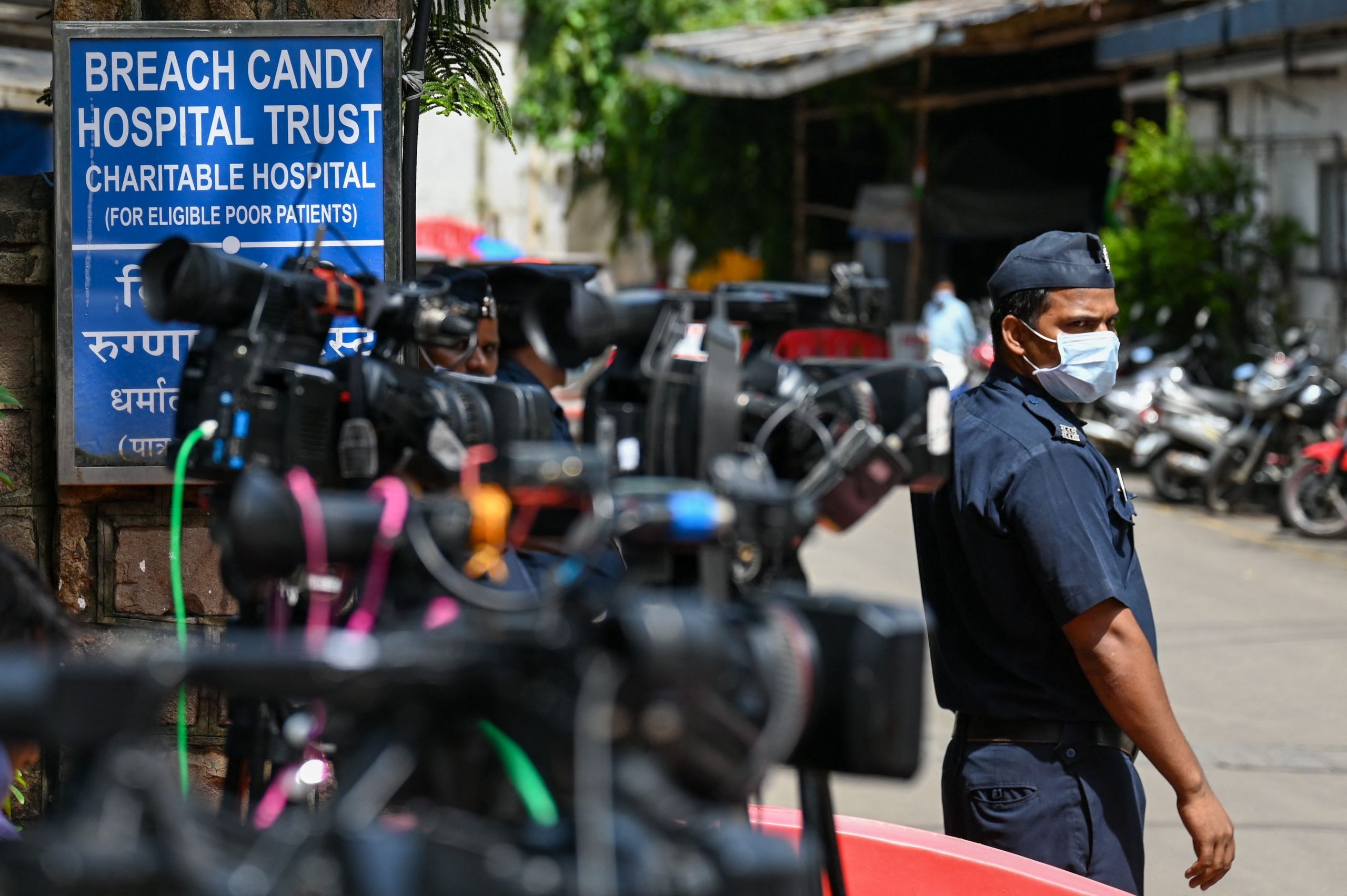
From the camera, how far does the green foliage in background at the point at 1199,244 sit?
1395cm

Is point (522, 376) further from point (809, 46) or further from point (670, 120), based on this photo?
point (670, 120)

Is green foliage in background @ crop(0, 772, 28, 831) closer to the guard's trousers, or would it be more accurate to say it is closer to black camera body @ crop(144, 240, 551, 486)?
black camera body @ crop(144, 240, 551, 486)

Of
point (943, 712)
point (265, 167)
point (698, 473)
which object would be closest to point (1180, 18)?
point (943, 712)

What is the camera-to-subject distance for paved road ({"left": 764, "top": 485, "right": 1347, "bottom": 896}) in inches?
213

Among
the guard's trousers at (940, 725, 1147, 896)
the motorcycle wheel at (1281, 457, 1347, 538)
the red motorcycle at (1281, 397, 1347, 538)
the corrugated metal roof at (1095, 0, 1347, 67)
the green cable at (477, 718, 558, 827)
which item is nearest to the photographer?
the green cable at (477, 718, 558, 827)

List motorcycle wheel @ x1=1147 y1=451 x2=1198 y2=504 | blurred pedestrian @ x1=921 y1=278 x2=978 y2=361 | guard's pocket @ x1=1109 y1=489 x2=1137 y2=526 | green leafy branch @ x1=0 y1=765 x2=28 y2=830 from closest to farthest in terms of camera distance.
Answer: guard's pocket @ x1=1109 y1=489 x2=1137 y2=526, green leafy branch @ x1=0 y1=765 x2=28 y2=830, motorcycle wheel @ x1=1147 y1=451 x2=1198 y2=504, blurred pedestrian @ x1=921 y1=278 x2=978 y2=361

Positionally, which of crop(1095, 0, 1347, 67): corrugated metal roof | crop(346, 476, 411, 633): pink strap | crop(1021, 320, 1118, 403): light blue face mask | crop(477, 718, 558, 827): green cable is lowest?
crop(477, 718, 558, 827): green cable

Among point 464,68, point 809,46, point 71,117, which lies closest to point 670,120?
point 809,46

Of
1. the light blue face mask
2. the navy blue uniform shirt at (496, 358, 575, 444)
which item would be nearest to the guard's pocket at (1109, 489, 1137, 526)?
the light blue face mask

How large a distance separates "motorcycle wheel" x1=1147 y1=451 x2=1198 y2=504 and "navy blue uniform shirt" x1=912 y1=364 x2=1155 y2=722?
9848 millimetres

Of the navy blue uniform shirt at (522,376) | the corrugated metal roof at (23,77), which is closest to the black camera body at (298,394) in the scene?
the navy blue uniform shirt at (522,376)

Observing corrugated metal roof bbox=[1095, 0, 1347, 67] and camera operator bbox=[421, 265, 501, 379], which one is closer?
camera operator bbox=[421, 265, 501, 379]

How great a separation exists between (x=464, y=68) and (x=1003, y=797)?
2205 mm

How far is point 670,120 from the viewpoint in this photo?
20438mm
